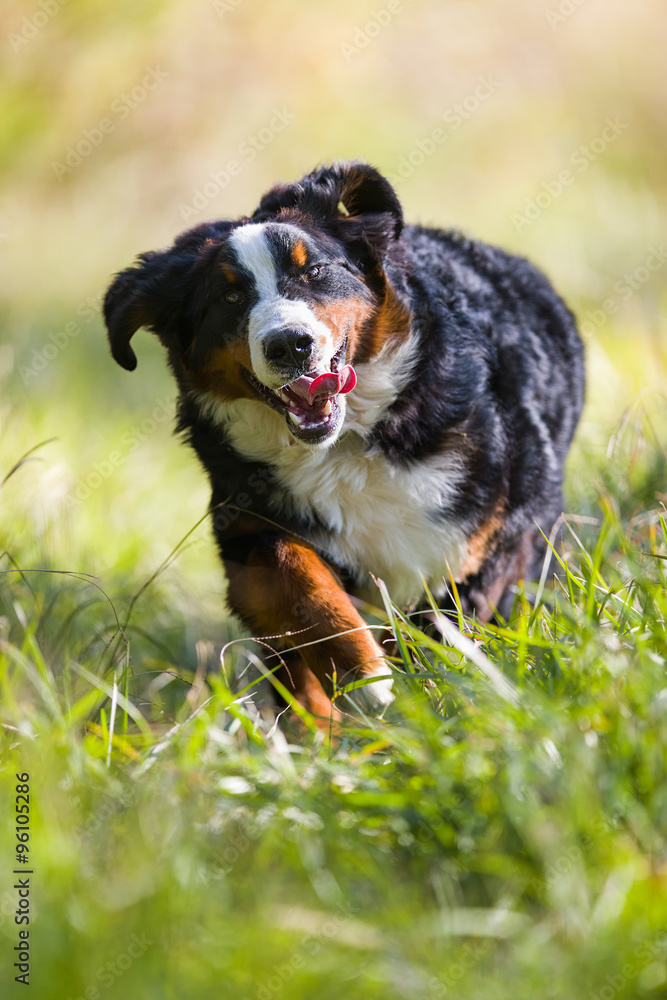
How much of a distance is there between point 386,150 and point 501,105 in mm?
1629

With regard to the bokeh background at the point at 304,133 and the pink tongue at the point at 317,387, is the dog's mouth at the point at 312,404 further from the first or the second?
the bokeh background at the point at 304,133

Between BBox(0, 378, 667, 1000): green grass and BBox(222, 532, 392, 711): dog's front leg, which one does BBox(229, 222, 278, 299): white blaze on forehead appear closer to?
BBox(222, 532, 392, 711): dog's front leg

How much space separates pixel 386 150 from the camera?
979 cm

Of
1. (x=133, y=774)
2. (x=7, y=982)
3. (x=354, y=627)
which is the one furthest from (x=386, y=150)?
(x=7, y=982)

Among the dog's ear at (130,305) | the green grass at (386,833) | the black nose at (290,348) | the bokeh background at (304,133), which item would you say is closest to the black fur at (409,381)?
the dog's ear at (130,305)

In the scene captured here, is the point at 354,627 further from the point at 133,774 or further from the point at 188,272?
the point at 188,272

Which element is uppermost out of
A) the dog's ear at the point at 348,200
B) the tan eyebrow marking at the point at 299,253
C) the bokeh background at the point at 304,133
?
the dog's ear at the point at 348,200

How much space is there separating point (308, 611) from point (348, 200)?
4.96ft

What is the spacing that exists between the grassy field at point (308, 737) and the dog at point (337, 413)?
0.24 metres

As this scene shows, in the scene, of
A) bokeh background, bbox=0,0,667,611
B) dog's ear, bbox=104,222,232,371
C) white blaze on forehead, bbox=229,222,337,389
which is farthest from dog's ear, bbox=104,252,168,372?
bokeh background, bbox=0,0,667,611

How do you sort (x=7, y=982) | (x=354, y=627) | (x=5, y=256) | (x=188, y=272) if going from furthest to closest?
(x=5, y=256) → (x=188, y=272) → (x=354, y=627) → (x=7, y=982)

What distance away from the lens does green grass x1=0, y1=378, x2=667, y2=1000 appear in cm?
170

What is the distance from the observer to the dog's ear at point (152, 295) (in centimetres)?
337

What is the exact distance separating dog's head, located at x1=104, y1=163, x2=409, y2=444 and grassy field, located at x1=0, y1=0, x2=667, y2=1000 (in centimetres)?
57
